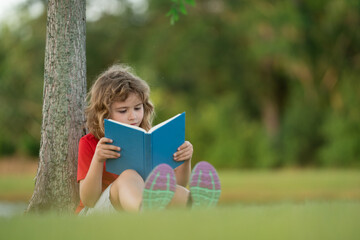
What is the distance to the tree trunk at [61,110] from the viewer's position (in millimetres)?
3648

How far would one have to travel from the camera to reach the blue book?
2.94 m

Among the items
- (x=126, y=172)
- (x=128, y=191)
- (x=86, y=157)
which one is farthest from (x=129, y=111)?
(x=128, y=191)

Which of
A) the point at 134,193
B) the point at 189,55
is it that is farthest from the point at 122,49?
the point at 134,193

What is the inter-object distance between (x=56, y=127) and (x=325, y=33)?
A: 12.7 m

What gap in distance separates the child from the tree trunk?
29 centimetres

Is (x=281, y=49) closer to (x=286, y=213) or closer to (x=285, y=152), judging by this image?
(x=285, y=152)

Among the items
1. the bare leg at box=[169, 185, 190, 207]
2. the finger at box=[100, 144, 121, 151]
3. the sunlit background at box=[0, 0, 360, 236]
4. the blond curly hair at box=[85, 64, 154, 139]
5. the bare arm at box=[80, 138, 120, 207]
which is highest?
the sunlit background at box=[0, 0, 360, 236]

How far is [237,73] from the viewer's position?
52.9ft

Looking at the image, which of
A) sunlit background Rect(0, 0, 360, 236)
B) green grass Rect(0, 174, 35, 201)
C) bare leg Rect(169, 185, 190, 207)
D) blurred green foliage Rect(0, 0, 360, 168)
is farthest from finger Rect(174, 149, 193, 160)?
blurred green foliage Rect(0, 0, 360, 168)

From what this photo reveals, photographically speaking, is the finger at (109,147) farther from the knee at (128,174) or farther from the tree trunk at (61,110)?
the tree trunk at (61,110)

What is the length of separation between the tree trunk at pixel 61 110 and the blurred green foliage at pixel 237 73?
29.7ft

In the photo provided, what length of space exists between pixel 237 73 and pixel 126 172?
13504mm

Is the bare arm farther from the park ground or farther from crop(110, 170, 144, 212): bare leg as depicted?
the park ground

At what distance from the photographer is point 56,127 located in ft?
12.1
